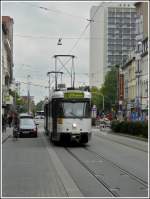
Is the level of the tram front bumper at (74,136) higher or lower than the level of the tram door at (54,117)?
lower

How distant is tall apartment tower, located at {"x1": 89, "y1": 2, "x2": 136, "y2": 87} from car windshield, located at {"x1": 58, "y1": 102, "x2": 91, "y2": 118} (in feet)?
28.5

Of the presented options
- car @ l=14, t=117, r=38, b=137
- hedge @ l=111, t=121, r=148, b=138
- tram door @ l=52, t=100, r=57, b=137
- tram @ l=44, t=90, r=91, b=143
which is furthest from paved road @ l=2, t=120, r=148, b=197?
car @ l=14, t=117, r=38, b=137

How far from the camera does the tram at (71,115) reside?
100 ft

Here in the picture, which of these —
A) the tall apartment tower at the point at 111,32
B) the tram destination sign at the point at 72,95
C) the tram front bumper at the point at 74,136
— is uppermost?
the tall apartment tower at the point at 111,32

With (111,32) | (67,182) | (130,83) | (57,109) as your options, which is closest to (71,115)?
(57,109)

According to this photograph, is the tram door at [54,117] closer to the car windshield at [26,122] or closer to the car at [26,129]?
the car at [26,129]

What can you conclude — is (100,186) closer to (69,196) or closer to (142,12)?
(69,196)

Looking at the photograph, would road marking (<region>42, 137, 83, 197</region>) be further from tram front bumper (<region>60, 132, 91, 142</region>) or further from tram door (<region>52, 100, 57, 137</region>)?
tram door (<region>52, 100, 57, 137</region>)

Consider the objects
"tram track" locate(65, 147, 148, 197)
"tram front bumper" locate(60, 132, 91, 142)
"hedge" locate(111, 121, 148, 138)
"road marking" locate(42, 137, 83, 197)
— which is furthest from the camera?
"hedge" locate(111, 121, 148, 138)

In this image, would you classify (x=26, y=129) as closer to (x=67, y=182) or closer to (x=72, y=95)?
(x=72, y=95)

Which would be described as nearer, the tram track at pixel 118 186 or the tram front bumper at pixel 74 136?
the tram track at pixel 118 186

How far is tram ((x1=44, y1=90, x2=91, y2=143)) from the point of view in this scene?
100 ft

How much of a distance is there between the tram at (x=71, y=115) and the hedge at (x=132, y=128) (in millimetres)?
10628

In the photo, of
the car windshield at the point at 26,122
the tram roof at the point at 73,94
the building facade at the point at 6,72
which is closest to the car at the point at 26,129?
the car windshield at the point at 26,122
